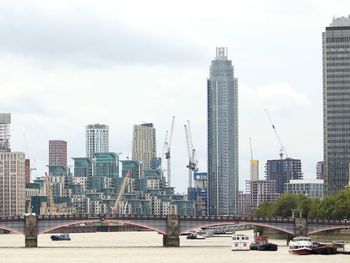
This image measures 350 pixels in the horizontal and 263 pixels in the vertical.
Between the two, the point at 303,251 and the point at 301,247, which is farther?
the point at 301,247

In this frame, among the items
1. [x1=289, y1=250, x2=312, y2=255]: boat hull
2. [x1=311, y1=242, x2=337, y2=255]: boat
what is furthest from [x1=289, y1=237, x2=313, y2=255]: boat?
[x1=311, y1=242, x2=337, y2=255]: boat

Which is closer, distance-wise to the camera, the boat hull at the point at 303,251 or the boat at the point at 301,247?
the boat hull at the point at 303,251

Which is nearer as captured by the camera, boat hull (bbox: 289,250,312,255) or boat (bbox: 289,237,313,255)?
boat hull (bbox: 289,250,312,255)

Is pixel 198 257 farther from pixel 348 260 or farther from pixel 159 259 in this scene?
pixel 348 260

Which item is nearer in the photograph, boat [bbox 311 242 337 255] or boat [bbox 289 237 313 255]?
boat [bbox 311 242 337 255]

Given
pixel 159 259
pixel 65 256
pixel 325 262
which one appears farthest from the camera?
pixel 65 256

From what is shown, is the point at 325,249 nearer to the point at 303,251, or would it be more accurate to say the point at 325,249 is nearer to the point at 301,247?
the point at 303,251

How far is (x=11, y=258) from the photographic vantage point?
18288cm

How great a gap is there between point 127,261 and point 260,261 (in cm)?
1516

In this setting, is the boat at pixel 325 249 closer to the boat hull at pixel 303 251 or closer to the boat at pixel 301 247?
the boat at pixel 301 247

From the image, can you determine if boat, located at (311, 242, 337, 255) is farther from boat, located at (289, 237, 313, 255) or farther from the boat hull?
the boat hull

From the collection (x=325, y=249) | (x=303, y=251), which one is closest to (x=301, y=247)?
(x=303, y=251)

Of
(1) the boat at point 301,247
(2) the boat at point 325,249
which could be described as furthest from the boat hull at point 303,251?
(2) the boat at point 325,249

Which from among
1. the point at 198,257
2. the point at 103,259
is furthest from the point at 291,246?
the point at 103,259
